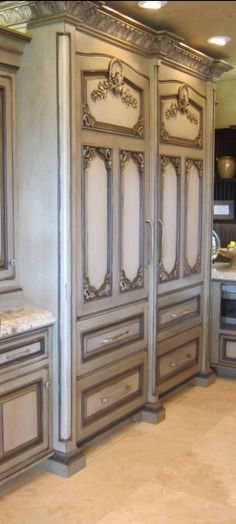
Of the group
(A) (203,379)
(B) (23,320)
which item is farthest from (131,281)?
(A) (203,379)

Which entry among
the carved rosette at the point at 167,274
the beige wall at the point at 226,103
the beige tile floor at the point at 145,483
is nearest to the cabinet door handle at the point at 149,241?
the carved rosette at the point at 167,274

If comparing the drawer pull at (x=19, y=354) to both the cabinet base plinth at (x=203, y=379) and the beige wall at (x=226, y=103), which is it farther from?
the beige wall at (x=226, y=103)

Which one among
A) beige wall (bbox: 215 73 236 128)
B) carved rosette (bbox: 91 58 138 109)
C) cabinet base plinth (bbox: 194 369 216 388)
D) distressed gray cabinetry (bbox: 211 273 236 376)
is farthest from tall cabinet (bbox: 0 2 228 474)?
beige wall (bbox: 215 73 236 128)

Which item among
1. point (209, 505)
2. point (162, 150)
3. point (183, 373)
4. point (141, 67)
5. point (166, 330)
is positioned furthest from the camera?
point (183, 373)

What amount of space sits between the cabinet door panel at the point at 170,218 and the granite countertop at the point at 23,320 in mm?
958

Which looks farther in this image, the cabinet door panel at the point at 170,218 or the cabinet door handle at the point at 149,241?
the cabinet door panel at the point at 170,218

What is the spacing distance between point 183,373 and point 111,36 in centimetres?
213

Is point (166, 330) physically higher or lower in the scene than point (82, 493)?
higher

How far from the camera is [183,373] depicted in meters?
3.58

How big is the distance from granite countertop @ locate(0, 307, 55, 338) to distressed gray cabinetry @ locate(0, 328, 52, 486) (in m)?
0.03

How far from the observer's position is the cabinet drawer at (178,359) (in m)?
3.33

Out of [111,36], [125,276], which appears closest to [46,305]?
[125,276]

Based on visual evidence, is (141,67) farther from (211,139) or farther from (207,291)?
(207,291)

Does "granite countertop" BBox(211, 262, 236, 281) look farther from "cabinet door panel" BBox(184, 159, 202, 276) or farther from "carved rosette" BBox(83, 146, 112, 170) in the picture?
"carved rosette" BBox(83, 146, 112, 170)
